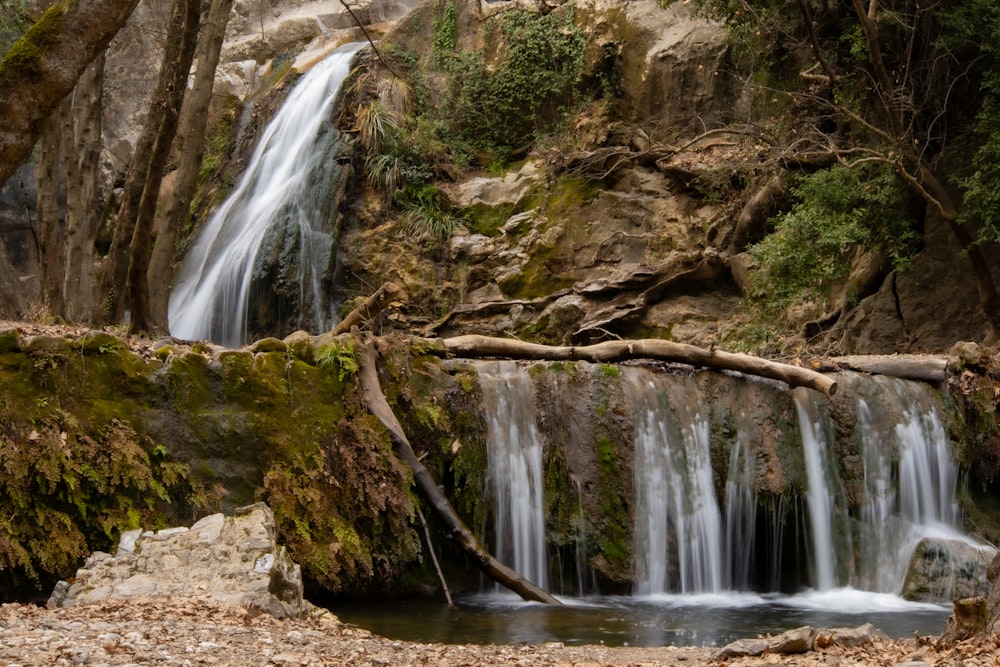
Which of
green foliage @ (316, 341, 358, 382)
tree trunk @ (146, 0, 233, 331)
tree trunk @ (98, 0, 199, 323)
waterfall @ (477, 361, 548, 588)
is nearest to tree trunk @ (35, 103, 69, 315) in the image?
tree trunk @ (98, 0, 199, 323)

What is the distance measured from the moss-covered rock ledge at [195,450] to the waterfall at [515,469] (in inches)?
28.7

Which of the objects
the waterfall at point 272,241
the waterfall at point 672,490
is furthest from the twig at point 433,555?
the waterfall at point 272,241

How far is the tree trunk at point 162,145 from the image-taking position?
9297 mm

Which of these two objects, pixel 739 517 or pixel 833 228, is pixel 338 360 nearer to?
pixel 739 517

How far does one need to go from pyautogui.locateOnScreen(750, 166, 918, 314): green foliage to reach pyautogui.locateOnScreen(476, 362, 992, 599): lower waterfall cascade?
10.9ft

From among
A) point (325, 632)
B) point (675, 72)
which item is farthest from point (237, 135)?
point (325, 632)

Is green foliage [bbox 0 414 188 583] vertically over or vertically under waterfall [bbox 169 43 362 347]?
under

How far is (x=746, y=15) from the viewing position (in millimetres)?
14938

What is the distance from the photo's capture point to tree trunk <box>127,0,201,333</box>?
9.30m

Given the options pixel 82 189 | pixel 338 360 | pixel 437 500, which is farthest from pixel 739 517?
pixel 82 189

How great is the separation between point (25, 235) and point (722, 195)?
1639 centimetres

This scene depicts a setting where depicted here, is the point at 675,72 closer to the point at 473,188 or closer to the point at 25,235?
the point at 473,188

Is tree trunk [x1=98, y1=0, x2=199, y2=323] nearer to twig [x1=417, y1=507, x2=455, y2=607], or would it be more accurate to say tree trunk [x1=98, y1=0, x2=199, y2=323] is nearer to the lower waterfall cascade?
the lower waterfall cascade

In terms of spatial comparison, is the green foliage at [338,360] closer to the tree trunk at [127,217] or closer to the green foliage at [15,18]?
the tree trunk at [127,217]
